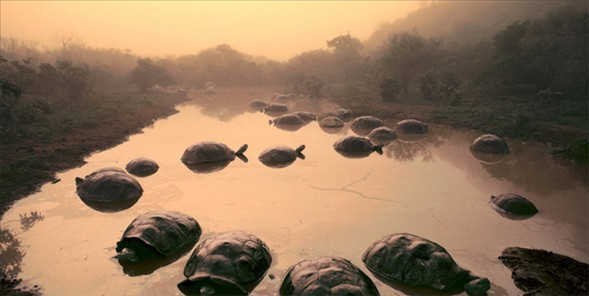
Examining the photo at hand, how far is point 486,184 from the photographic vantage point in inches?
490

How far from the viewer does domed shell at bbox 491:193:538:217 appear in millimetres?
10000

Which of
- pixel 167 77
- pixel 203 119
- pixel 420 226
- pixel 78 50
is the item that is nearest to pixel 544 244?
pixel 420 226

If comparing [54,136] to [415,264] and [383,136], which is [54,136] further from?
[415,264]

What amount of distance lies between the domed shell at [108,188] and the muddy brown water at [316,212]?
347 millimetres

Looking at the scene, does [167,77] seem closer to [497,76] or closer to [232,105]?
[232,105]

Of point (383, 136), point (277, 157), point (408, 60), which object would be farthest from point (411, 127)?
point (408, 60)

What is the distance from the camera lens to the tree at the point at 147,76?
42875mm

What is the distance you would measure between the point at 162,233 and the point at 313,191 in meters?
5.14

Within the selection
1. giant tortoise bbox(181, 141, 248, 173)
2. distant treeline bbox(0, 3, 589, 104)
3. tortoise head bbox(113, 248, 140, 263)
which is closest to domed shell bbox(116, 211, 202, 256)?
tortoise head bbox(113, 248, 140, 263)

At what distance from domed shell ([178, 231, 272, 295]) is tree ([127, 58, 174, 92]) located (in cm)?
3987

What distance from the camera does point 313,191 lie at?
11.7 m

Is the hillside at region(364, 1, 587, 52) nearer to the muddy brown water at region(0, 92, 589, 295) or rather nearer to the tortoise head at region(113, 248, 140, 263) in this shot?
the muddy brown water at region(0, 92, 589, 295)

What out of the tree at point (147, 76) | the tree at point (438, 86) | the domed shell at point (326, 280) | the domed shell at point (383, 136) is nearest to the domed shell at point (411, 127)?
the domed shell at point (383, 136)

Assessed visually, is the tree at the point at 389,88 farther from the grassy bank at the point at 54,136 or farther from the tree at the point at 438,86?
the grassy bank at the point at 54,136
